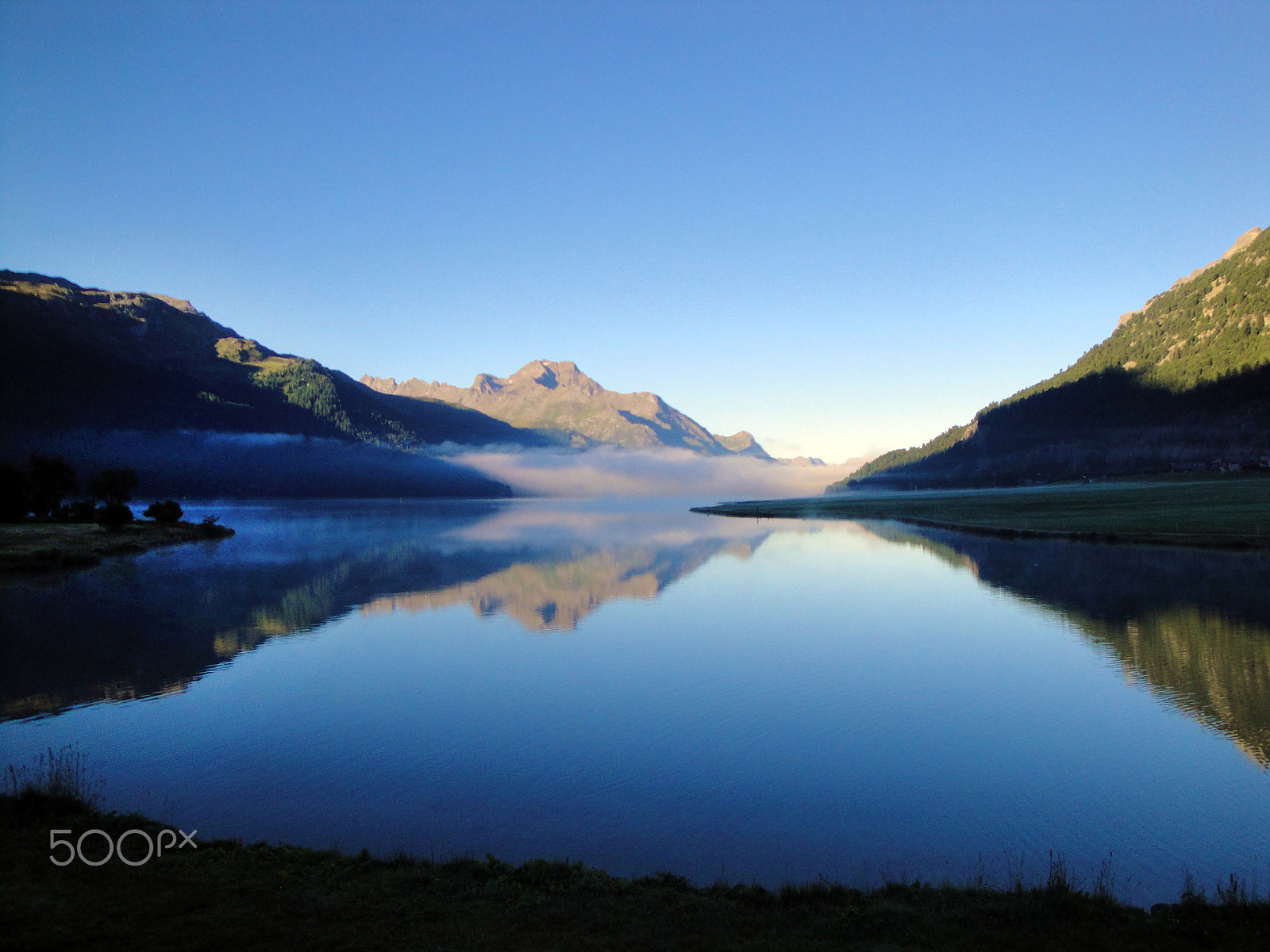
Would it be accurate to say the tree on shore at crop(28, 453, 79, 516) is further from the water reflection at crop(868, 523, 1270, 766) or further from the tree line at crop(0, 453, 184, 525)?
the water reflection at crop(868, 523, 1270, 766)

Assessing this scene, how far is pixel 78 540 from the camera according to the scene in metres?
63.9

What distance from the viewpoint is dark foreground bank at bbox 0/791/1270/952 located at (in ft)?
23.5

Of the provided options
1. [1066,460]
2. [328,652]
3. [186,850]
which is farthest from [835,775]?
[1066,460]

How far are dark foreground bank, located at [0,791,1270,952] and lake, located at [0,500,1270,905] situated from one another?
4.51 feet

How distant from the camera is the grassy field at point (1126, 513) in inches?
2399

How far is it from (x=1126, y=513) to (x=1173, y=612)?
6242 cm

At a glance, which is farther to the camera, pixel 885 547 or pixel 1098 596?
pixel 885 547

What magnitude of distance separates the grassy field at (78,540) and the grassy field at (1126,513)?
3556 inches

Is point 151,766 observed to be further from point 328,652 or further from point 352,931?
point 328,652

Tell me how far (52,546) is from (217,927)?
6777cm

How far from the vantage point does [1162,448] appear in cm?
16562

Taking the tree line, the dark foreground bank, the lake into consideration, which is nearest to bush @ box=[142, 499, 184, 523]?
the tree line

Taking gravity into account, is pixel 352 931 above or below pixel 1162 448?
below

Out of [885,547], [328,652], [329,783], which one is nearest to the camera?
[329,783]
